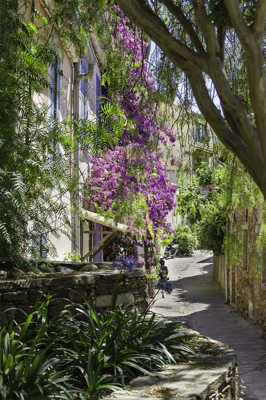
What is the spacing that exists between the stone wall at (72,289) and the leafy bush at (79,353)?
23 cm

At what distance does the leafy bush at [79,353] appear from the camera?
12.0 feet

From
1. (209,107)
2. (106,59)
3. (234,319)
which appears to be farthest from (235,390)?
(234,319)

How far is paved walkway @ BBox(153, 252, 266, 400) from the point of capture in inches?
314

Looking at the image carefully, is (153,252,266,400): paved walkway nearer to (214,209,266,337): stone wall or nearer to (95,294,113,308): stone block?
(214,209,266,337): stone wall

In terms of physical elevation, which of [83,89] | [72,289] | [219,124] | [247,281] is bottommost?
[247,281]

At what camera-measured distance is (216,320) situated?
13.2 metres

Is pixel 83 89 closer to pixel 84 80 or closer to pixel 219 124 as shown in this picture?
pixel 84 80

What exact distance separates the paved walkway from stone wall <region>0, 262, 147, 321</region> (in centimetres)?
193

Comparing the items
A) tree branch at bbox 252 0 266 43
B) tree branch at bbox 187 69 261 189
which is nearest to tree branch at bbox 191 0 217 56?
tree branch at bbox 187 69 261 189

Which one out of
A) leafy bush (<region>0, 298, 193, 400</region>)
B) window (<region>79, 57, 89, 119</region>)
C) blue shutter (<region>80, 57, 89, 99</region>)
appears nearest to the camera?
leafy bush (<region>0, 298, 193, 400</region>)

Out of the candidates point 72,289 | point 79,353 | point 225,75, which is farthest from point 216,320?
point 225,75

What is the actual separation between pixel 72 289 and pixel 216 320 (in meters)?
8.10

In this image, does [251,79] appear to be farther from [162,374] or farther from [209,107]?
[162,374]

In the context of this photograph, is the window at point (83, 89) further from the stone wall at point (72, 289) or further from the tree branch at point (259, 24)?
the tree branch at point (259, 24)
